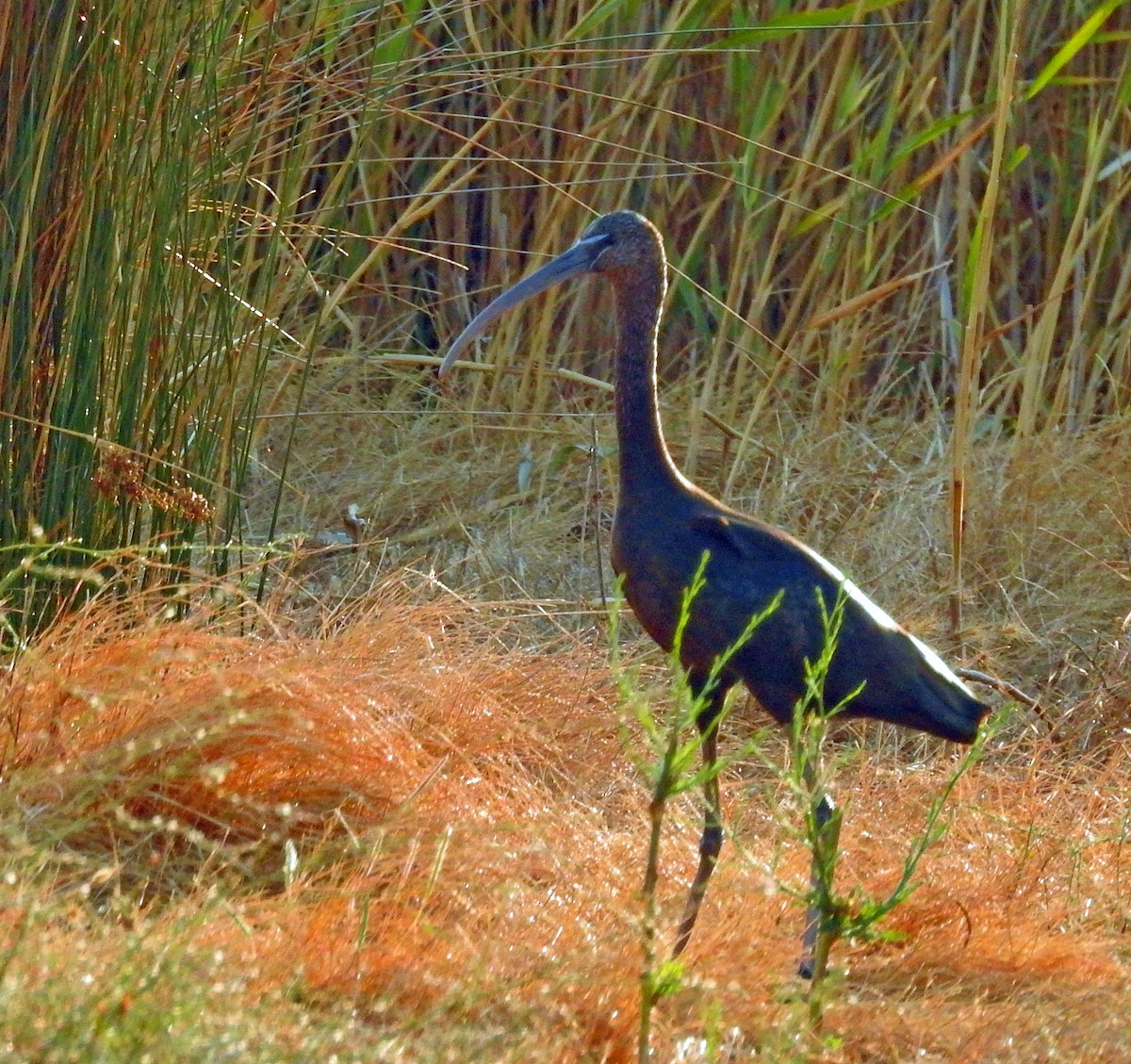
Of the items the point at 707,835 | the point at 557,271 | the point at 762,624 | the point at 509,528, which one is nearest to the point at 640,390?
the point at 557,271

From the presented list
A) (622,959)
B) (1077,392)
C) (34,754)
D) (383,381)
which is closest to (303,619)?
(34,754)

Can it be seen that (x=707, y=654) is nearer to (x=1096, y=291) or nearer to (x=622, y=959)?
(x=622, y=959)

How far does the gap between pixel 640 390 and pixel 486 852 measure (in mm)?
879

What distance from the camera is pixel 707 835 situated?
2779 millimetres

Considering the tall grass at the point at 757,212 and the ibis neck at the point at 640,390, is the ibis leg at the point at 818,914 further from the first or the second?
the tall grass at the point at 757,212

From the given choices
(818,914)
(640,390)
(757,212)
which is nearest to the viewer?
(818,914)

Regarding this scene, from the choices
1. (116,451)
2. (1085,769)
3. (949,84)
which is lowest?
(1085,769)

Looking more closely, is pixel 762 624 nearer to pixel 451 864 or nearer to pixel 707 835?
pixel 707 835

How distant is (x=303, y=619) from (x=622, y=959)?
1525 millimetres

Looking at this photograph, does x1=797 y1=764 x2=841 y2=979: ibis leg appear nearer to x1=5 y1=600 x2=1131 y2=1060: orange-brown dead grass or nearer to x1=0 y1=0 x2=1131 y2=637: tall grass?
x1=5 y1=600 x2=1131 y2=1060: orange-brown dead grass

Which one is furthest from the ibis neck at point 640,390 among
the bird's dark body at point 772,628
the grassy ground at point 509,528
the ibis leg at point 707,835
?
the grassy ground at point 509,528

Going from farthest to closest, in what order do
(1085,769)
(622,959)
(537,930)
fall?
1. (1085,769)
2. (537,930)
3. (622,959)

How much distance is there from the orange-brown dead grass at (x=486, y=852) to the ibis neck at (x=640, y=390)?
Result: 50 centimetres

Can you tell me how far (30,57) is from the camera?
2.91m
